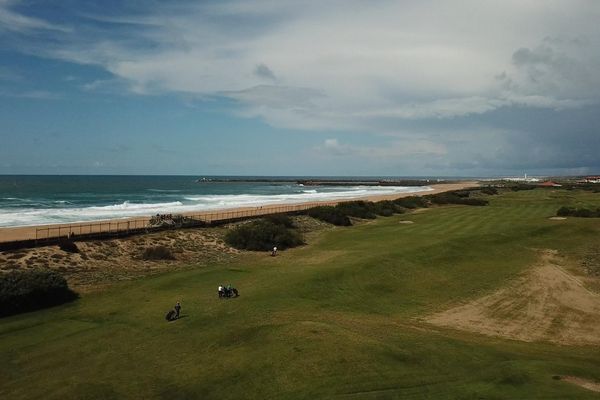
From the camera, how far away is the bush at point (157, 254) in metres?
37.6

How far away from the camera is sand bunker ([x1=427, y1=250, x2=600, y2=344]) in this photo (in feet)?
75.2

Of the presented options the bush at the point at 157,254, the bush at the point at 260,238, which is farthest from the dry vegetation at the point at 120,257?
the bush at the point at 260,238

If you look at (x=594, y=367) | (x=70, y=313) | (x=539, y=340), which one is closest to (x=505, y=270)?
(x=539, y=340)

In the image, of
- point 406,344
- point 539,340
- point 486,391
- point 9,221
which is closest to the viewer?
point 486,391

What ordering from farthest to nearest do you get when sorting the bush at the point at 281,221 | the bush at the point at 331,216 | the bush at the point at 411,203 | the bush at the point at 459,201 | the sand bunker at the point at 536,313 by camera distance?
the bush at the point at 459,201, the bush at the point at 411,203, the bush at the point at 331,216, the bush at the point at 281,221, the sand bunker at the point at 536,313

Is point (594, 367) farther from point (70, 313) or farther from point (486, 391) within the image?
point (70, 313)

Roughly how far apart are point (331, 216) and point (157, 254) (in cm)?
2937

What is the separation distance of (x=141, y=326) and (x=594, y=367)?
18331 millimetres

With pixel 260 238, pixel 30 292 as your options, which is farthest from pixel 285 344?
pixel 260 238

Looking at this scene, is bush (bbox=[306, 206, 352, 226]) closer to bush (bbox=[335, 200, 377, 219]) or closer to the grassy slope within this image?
bush (bbox=[335, 200, 377, 219])

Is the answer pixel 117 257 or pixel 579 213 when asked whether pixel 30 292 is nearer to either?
pixel 117 257

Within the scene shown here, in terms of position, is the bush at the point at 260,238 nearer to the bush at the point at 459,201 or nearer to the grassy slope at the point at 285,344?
the grassy slope at the point at 285,344

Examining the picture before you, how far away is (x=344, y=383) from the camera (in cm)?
1518

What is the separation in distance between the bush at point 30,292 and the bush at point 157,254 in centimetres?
1012
